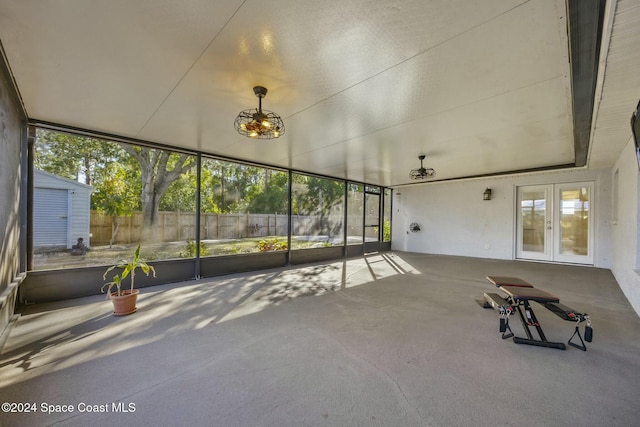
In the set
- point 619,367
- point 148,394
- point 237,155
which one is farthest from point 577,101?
point 237,155

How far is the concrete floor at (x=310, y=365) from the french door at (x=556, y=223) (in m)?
3.41

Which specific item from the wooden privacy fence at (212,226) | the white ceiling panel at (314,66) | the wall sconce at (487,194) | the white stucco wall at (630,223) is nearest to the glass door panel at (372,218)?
the wooden privacy fence at (212,226)

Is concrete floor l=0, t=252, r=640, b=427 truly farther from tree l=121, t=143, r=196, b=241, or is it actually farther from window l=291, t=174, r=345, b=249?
window l=291, t=174, r=345, b=249

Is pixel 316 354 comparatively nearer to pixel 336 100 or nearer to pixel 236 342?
pixel 236 342

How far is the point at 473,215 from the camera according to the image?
8203 millimetres

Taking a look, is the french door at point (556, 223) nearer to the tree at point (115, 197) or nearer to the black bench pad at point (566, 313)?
the black bench pad at point (566, 313)

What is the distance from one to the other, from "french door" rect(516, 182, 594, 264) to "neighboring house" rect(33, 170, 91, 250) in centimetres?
976

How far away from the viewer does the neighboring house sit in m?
3.67

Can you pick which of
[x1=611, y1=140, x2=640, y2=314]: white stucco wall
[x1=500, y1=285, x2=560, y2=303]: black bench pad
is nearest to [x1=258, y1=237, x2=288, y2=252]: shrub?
[x1=500, y1=285, x2=560, y2=303]: black bench pad

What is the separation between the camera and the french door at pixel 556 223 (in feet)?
21.1

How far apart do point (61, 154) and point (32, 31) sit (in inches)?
105

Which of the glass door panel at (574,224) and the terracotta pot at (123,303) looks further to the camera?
the glass door panel at (574,224)

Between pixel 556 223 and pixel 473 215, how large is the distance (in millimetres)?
1936

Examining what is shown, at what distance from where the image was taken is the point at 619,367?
2.16 m
